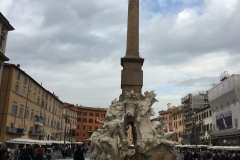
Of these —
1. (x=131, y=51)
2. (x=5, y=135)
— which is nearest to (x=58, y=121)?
(x=5, y=135)

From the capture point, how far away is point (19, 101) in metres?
35.6

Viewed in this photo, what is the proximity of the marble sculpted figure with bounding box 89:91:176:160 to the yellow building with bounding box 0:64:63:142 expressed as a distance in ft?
73.8

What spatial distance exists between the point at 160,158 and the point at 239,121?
2707 cm

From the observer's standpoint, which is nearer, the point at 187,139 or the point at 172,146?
the point at 172,146

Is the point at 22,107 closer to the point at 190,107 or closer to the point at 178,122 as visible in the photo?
the point at 190,107

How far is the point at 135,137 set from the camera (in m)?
13.1

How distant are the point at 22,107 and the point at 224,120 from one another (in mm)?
29446

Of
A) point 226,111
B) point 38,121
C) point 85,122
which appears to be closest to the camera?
point 226,111

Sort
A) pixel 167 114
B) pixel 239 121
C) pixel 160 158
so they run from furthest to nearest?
pixel 167 114 → pixel 239 121 → pixel 160 158

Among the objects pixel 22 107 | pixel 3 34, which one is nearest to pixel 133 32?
pixel 3 34

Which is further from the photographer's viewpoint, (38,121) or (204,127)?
(204,127)

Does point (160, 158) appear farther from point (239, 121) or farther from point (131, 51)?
point (239, 121)

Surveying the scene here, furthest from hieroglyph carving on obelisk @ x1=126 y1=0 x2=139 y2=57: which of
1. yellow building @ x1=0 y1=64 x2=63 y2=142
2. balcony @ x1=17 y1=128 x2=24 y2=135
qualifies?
balcony @ x1=17 y1=128 x2=24 y2=135

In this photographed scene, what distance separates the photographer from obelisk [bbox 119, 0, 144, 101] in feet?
45.9
